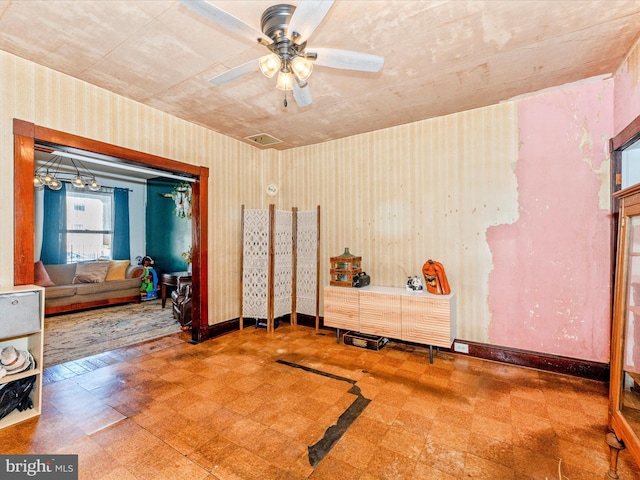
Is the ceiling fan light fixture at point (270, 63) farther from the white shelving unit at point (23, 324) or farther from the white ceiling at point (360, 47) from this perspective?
the white shelving unit at point (23, 324)

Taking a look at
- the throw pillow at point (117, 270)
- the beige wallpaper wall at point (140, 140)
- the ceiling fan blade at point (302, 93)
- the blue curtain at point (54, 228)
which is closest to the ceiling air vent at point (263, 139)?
the beige wallpaper wall at point (140, 140)

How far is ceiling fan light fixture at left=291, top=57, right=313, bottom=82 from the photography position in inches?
74.7

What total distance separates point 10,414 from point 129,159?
2425 millimetres

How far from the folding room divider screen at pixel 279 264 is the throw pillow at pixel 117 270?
12.1 ft

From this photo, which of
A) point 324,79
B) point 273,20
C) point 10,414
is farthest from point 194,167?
point 10,414

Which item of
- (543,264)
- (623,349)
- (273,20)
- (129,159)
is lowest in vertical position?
(623,349)

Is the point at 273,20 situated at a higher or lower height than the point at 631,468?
higher

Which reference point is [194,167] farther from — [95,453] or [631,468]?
[631,468]

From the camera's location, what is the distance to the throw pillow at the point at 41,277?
544 centimetres

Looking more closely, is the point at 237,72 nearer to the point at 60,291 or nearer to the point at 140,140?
the point at 140,140

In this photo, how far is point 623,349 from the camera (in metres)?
1.68

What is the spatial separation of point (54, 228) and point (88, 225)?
0.67 meters

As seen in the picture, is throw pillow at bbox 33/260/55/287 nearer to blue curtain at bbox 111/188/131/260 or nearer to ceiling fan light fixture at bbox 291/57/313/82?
blue curtain at bbox 111/188/131/260

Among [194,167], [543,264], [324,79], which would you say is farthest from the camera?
[194,167]
